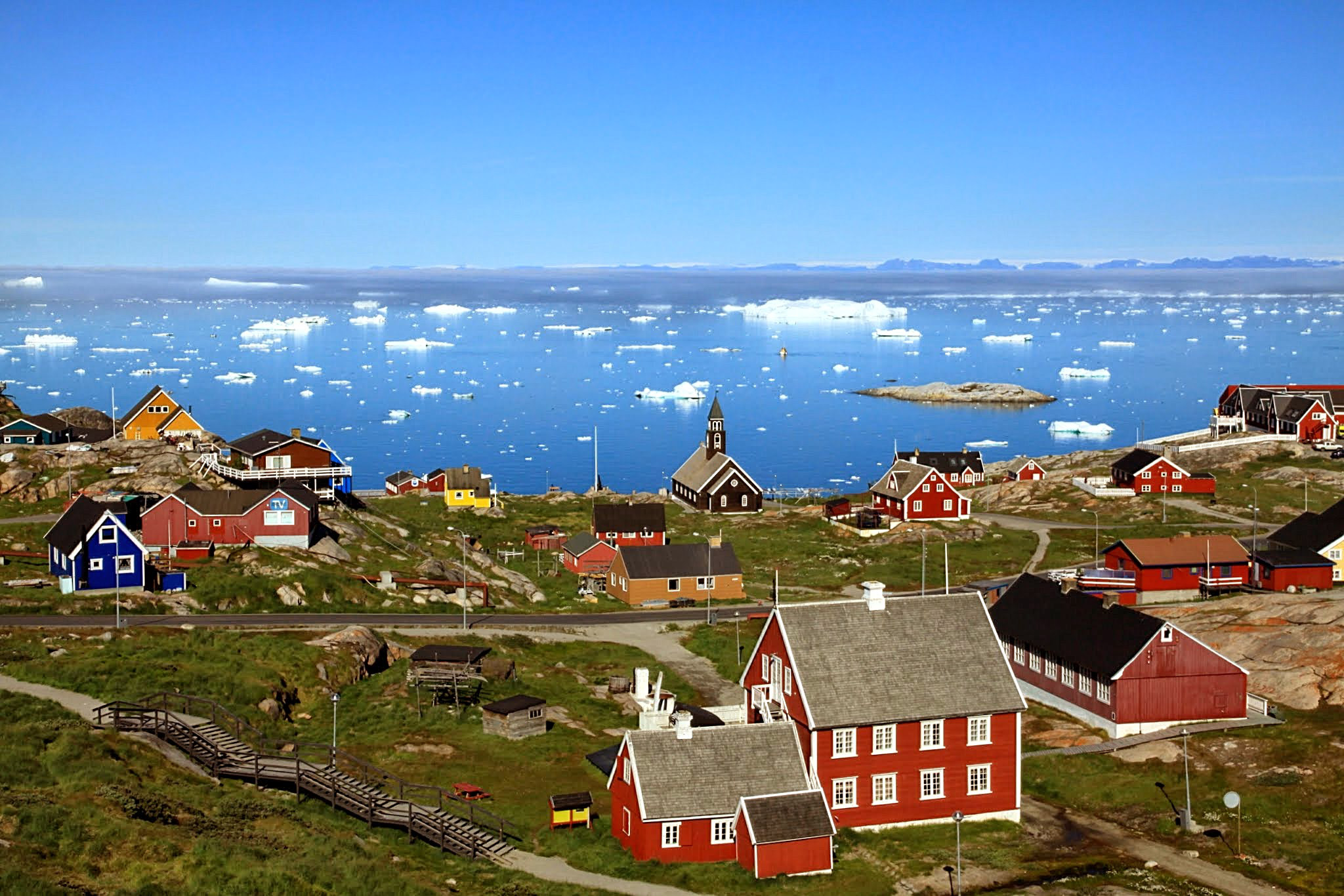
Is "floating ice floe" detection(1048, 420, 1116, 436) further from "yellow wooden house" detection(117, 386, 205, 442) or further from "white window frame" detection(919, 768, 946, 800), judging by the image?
"white window frame" detection(919, 768, 946, 800)

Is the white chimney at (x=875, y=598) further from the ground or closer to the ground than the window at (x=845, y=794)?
further from the ground

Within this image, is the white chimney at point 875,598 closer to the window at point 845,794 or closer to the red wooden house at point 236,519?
the window at point 845,794

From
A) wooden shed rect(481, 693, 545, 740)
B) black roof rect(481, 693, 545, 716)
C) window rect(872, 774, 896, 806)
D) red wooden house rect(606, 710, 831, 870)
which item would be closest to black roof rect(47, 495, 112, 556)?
black roof rect(481, 693, 545, 716)

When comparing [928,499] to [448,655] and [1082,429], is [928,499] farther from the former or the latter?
[1082,429]

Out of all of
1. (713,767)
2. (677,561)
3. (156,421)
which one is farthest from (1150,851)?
(156,421)

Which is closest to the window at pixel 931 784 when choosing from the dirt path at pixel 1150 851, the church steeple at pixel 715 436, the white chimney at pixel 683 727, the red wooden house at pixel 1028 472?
the dirt path at pixel 1150 851

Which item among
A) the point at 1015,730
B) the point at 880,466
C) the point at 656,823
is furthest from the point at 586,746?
the point at 880,466
